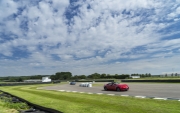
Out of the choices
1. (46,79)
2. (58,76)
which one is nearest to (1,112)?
(46,79)

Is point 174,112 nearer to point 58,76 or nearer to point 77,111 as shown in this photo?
point 77,111

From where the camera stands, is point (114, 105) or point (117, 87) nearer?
point (114, 105)

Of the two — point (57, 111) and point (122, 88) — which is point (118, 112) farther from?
point (122, 88)

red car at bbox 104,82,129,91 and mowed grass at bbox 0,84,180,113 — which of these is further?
red car at bbox 104,82,129,91

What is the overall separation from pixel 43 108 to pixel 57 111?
2.09 metres

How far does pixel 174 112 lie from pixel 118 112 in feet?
9.33

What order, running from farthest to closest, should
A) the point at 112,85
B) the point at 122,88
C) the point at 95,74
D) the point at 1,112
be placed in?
the point at 95,74
the point at 112,85
the point at 122,88
the point at 1,112

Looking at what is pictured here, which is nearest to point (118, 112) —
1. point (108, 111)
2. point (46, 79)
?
point (108, 111)

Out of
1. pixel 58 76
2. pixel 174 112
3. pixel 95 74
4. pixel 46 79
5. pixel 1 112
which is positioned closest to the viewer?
pixel 174 112

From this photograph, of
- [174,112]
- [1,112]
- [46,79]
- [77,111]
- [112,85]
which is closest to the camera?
[174,112]

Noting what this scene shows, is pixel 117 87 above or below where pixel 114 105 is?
above

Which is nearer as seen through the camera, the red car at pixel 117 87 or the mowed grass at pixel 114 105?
the mowed grass at pixel 114 105

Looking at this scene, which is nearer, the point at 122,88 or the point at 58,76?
the point at 122,88

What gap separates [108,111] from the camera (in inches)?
387
